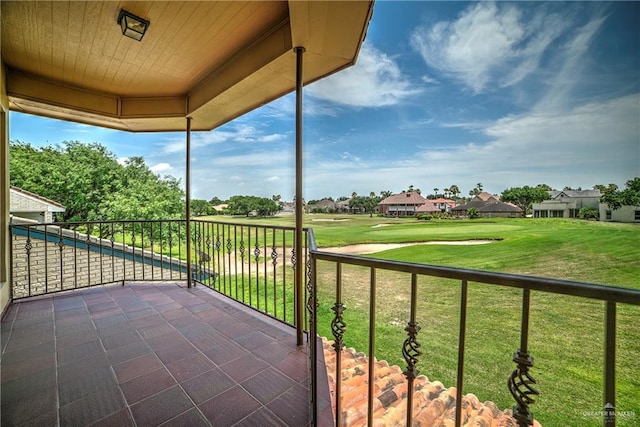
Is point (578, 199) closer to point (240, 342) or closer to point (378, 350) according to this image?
point (378, 350)

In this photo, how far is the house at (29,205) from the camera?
7.11 meters

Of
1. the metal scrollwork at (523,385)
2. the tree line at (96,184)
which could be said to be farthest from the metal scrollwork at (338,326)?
the tree line at (96,184)

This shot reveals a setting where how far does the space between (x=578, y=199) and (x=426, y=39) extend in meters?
14.4

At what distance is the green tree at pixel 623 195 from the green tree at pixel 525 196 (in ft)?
17.0

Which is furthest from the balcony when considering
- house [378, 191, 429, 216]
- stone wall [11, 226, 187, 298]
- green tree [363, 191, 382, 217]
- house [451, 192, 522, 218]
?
house [451, 192, 522, 218]

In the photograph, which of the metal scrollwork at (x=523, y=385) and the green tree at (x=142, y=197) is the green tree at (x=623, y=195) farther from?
the green tree at (x=142, y=197)

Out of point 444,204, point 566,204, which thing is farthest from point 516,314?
point 444,204

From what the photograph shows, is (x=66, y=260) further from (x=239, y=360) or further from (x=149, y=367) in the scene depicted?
(x=239, y=360)

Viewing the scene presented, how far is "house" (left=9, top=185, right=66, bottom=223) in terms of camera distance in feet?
23.3

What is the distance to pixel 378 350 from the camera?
5.27 m

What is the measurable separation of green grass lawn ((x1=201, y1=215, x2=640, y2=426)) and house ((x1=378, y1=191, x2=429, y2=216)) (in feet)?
13.1

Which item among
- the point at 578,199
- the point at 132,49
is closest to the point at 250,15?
the point at 132,49

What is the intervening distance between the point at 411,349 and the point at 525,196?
70.4 ft

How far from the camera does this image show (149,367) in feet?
5.81
